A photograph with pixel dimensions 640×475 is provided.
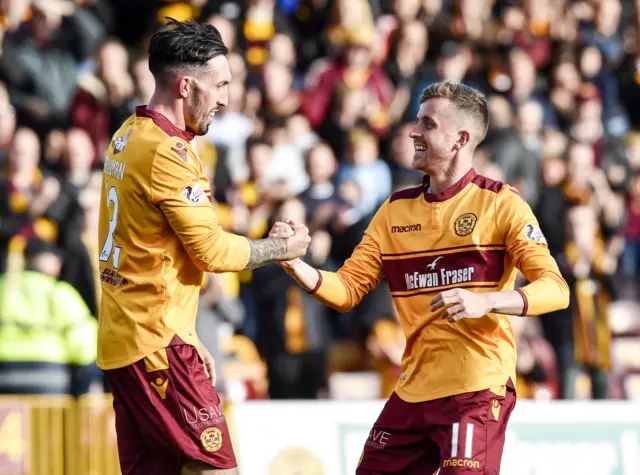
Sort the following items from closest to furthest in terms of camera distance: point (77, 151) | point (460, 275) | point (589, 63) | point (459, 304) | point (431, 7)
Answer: point (459, 304), point (460, 275), point (77, 151), point (431, 7), point (589, 63)

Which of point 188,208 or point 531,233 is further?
point 531,233

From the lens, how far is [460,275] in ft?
20.5

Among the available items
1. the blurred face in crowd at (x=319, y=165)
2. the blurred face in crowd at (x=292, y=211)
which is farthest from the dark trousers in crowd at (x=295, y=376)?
the blurred face in crowd at (x=319, y=165)

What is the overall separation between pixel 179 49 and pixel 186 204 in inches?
31.4

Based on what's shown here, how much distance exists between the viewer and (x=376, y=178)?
11.8m

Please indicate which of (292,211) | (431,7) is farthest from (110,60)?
(431,7)

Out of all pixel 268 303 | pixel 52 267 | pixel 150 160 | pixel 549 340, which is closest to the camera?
pixel 150 160

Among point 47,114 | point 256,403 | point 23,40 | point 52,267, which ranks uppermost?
point 23,40

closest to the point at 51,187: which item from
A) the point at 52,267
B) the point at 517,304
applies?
the point at 52,267

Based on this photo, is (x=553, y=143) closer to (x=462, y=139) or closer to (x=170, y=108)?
(x=462, y=139)

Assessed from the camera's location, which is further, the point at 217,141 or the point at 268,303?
the point at 217,141

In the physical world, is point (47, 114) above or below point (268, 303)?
above

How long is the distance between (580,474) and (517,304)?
13.5 feet

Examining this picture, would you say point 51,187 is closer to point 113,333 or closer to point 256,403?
point 256,403
